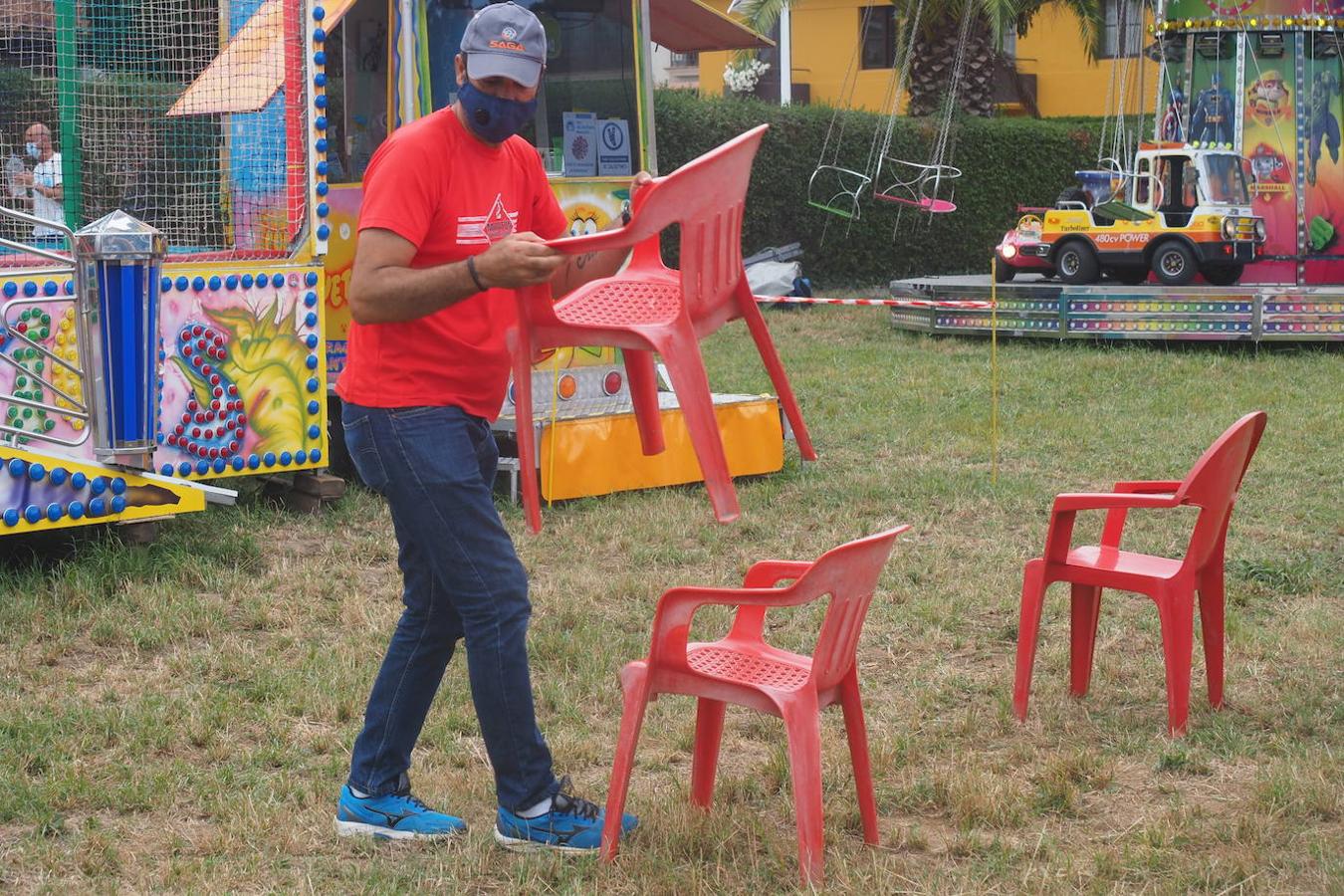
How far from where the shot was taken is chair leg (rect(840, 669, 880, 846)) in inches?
156

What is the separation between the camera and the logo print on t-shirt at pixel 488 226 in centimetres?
363

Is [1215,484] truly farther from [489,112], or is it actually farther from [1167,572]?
[489,112]

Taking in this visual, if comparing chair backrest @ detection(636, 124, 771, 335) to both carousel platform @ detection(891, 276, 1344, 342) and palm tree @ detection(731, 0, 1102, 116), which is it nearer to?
carousel platform @ detection(891, 276, 1344, 342)

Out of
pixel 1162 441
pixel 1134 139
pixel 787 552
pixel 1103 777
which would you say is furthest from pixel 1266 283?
pixel 1103 777

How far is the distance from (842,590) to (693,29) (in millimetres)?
7920

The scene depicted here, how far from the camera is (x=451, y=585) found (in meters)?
3.69

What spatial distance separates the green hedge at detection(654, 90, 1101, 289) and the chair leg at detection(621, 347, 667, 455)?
1653 cm

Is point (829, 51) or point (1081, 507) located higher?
point (829, 51)

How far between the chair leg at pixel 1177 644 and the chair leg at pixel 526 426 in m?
2.19

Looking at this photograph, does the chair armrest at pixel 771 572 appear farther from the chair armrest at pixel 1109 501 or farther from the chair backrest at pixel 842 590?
the chair armrest at pixel 1109 501

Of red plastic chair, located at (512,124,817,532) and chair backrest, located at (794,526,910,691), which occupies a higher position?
red plastic chair, located at (512,124,817,532)

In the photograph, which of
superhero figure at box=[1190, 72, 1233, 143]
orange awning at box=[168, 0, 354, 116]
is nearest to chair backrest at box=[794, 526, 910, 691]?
orange awning at box=[168, 0, 354, 116]

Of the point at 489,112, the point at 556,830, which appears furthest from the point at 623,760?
the point at 489,112

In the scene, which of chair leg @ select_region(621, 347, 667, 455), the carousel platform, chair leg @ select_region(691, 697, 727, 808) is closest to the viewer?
chair leg @ select_region(621, 347, 667, 455)
